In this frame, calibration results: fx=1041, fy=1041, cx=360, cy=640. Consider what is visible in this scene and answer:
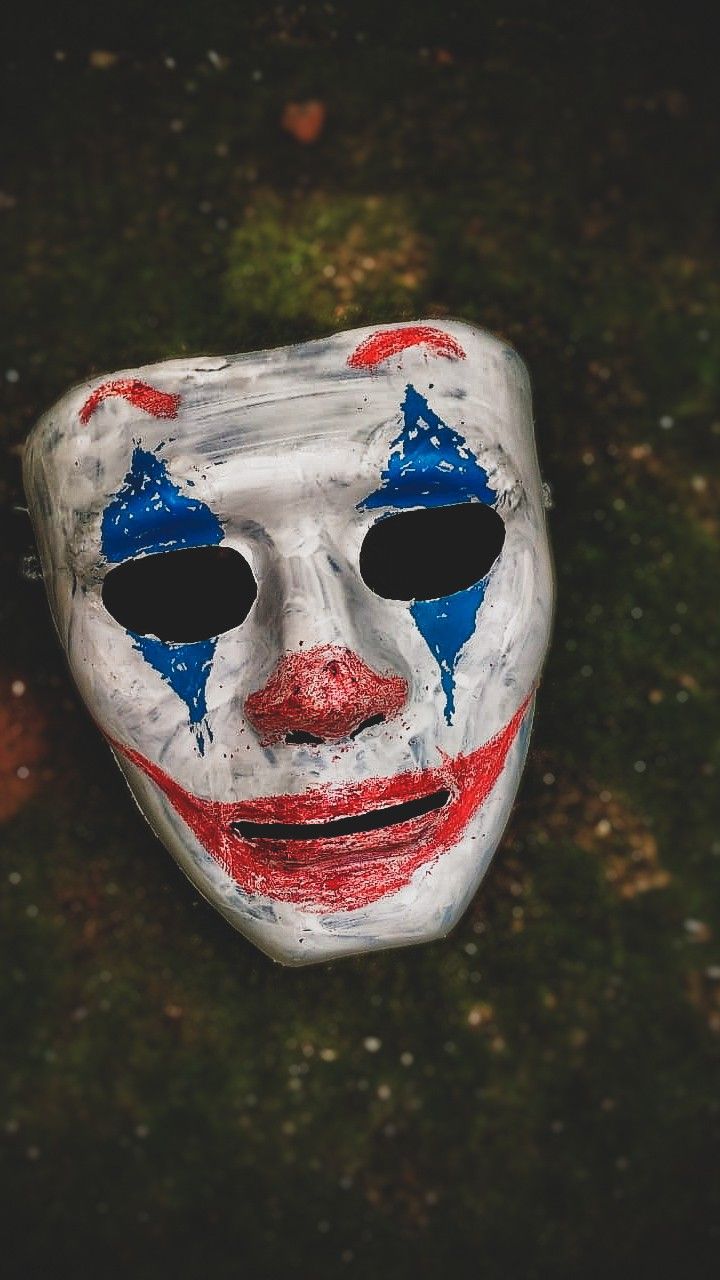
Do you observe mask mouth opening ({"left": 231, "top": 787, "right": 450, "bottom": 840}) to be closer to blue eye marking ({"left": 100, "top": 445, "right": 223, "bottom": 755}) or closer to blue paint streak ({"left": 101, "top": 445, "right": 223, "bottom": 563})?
blue eye marking ({"left": 100, "top": 445, "right": 223, "bottom": 755})

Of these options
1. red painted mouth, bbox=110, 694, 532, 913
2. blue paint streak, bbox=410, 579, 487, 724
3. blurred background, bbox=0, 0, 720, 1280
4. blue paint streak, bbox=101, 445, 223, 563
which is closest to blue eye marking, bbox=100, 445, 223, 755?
blue paint streak, bbox=101, 445, 223, 563

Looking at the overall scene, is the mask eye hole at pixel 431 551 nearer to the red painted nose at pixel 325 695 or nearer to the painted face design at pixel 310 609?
the painted face design at pixel 310 609

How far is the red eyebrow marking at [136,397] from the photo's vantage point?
3.39 feet

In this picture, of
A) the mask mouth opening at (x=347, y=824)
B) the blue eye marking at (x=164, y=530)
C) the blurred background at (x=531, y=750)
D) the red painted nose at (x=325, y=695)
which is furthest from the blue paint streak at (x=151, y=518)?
the blurred background at (x=531, y=750)

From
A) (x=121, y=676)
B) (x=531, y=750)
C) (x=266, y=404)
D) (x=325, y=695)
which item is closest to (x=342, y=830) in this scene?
(x=325, y=695)

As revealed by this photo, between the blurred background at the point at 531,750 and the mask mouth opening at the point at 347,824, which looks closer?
the mask mouth opening at the point at 347,824

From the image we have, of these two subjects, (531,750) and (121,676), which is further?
(531,750)

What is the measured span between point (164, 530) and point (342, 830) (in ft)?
1.14

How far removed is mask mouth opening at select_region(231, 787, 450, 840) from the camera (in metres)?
1.05

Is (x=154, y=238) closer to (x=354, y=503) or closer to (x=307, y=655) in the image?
(x=354, y=503)

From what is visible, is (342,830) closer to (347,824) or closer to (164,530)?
(347,824)

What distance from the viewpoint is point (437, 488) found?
3.35ft

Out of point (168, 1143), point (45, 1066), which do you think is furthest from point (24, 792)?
point (168, 1143)

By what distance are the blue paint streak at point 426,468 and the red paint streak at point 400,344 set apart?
0.15 feet
